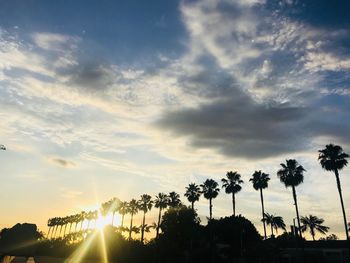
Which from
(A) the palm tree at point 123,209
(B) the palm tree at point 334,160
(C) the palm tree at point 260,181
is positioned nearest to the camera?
(B) the palm tree at point 334,160

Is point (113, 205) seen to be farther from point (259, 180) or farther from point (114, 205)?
point (259, 180)


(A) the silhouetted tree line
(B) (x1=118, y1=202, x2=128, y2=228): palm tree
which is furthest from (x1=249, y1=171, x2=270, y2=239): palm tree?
(B) (x1=118, y1=202, x2=128, y2=228): palm tree

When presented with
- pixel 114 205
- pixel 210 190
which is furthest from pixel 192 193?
pixel 114 205

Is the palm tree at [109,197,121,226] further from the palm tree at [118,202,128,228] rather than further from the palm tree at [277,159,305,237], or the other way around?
the palm tree at [277,159,305,237]

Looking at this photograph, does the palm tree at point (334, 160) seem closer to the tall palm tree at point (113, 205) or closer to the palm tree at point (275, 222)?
the palm tree at point (275, 222)

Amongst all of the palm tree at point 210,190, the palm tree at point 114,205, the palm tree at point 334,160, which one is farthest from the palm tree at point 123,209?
the palm tree at point 334,160

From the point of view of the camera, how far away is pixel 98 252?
270ft

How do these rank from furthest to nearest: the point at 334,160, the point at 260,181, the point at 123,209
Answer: the point at 123,209 → the point at 260,181 → the point at 334,160

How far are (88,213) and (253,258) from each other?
121 meters

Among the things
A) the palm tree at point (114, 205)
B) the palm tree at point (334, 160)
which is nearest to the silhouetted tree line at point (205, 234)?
the palm tree at point (334, 160)

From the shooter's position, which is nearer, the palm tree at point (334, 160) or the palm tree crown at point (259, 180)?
the palm tree at point (334, 160)

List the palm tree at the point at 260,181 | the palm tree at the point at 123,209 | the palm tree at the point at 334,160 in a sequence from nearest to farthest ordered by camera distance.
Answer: the palm tree at the point at 334,160 → the palm tree at the point at 260,181 → the palm tree at the point at 123,209

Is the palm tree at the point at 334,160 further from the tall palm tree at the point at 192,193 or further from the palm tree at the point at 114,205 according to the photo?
the palm tree at the point at 114,205

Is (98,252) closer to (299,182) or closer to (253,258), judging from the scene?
(253,258)
